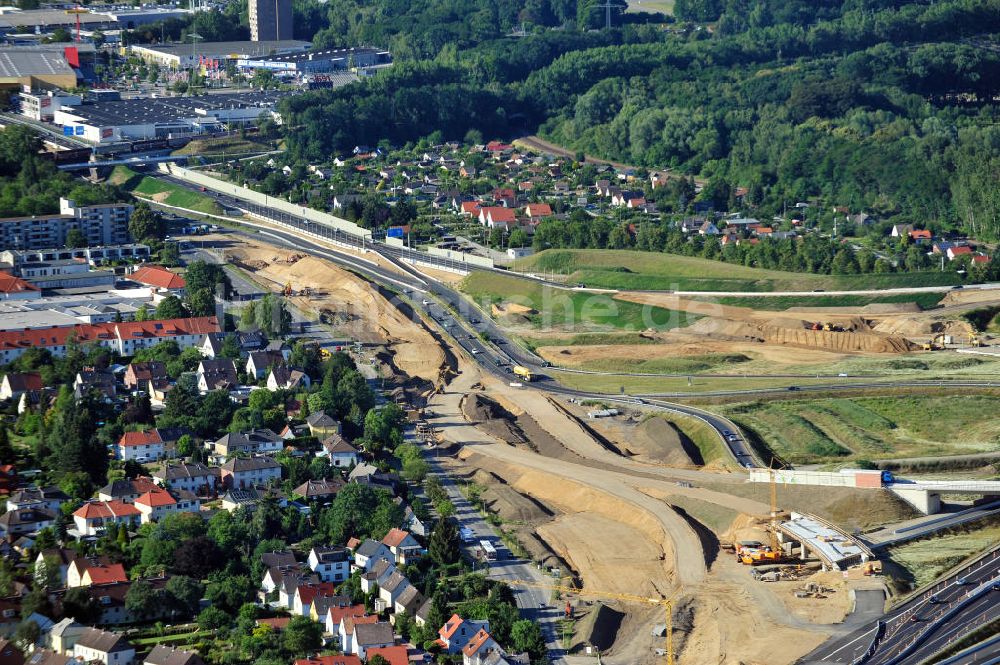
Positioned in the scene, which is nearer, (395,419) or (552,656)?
(552,656)

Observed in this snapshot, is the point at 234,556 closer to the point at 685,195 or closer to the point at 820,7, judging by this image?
the point at 685,195

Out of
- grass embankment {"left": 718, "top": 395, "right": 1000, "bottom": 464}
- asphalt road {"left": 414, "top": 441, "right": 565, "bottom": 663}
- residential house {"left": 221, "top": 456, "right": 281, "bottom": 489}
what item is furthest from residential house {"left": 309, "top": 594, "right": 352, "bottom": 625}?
grass embankment {"left": 718, "top": 395, "right": 1000, "bottom": 464}

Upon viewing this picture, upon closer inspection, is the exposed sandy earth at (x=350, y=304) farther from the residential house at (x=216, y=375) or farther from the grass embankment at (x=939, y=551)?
the grass embankment at (x=939, y=551)

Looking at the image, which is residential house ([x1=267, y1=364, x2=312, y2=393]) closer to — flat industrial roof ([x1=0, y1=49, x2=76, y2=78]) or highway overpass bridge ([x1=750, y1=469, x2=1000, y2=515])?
highway overpass bridge ([x1=750, y1=469, x2=1000, y2=515])

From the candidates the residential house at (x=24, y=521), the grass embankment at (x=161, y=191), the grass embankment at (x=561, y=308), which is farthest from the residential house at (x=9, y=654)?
the grass embankment at (x=161, y=191)

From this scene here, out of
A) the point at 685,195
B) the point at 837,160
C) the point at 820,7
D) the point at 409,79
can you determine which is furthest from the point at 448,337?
the point at 820,7

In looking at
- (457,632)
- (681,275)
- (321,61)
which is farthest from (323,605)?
(321,61)
